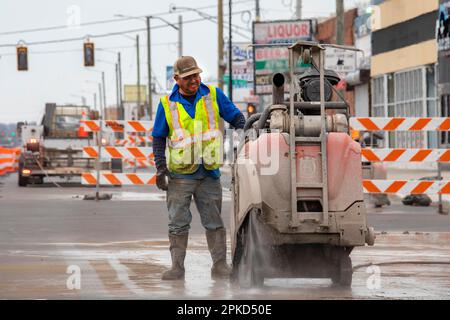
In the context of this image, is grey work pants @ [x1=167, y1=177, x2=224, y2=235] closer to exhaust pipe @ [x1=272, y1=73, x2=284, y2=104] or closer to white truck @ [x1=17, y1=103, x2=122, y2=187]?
exhaust pipe @ [x1=272, y1=73, x2=284, y2=104]

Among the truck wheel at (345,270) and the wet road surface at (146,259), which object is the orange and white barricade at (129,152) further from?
the truck wheel at (345,270)

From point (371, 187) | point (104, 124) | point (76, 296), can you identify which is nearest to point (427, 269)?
point (76, 296)

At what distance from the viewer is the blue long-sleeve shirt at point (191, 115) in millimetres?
11383

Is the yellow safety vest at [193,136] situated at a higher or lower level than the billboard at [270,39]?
lower

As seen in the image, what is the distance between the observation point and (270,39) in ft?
176

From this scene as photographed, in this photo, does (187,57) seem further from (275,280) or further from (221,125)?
(275,280)

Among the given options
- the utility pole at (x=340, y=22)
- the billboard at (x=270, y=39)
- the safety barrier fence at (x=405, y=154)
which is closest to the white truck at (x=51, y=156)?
the utility pole at (x=340, y=22)

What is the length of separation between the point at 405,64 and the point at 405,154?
2663cm

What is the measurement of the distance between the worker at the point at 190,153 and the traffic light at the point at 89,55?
44.7m

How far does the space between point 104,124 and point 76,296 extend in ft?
52.1

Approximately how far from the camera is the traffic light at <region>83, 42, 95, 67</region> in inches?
2195

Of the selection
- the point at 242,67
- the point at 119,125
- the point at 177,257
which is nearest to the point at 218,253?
the point at 177,257

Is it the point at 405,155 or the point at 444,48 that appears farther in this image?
the point at 444,48

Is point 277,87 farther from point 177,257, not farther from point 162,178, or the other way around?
point 177,257
